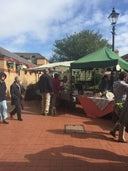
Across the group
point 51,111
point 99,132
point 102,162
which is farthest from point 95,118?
point 102,162

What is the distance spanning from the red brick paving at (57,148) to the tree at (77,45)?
54.3 m

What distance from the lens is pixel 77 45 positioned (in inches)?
2606

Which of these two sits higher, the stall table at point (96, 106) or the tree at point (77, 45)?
the tree at point (77, 45)

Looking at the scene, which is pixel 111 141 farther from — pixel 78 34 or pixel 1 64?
pixel 78 34

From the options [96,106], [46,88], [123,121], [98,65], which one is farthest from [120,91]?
[46,88]

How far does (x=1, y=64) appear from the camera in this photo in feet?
88.7

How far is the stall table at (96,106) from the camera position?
42.7 ft

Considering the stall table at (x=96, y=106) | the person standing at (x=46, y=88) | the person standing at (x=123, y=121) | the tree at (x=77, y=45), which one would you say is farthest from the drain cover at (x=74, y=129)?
the tree at (x=77, y=45)

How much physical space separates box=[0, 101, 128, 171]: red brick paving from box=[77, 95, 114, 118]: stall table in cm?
95

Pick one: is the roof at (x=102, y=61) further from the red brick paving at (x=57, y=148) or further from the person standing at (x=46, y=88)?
the red brick paving at (x=57, y=148)

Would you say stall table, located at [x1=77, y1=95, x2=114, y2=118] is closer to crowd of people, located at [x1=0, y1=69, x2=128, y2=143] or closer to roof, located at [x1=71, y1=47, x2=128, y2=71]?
crowd of people, located at [x1=0, y1=69, x2=128, y2=143]

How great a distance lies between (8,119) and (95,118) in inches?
126

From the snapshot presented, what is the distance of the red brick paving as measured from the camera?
22.1ft

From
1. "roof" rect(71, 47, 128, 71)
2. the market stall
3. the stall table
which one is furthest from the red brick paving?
"roof" rect(71, 47, 128, 71)
